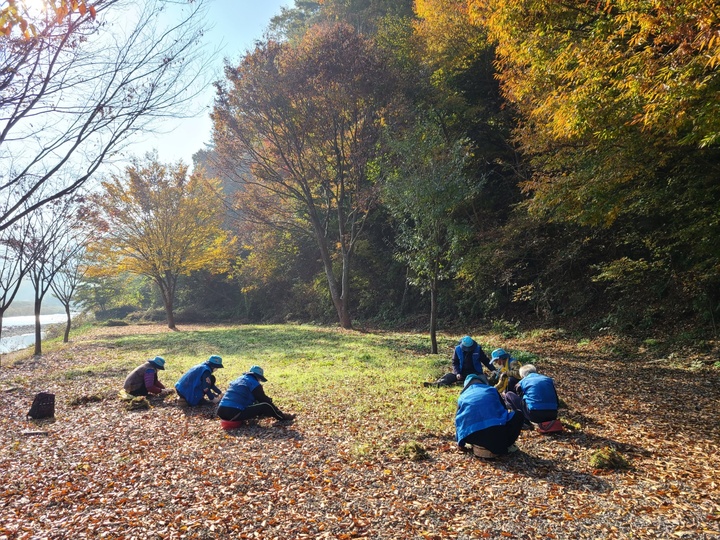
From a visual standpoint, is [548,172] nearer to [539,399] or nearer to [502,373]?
Answer: [502,373]

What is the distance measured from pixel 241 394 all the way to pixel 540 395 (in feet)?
16.0

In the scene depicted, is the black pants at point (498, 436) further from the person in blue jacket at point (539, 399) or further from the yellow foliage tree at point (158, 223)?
the yellow foliage tree at point (158, 223)

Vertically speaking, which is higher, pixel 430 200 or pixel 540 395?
pixel 430 200

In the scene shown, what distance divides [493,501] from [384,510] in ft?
3.75

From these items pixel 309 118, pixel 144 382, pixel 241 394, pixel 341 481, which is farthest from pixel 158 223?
pixel 341 481

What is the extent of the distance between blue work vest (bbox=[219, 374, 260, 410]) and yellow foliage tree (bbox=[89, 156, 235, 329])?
22245mm

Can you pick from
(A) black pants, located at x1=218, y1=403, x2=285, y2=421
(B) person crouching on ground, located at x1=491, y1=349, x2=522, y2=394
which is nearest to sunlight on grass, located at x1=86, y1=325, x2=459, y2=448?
(A) black pants, located at x1=218, y1=403, x2=285, y2=421

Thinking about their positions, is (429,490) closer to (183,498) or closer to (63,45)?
(183,498)

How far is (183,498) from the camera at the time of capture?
4473mm

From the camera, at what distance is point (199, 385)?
8.06 meters

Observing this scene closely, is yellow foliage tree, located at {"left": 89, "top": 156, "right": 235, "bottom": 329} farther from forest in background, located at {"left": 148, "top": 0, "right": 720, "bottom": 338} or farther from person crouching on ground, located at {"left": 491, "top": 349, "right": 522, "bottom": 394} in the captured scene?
person crouching on ground, located at {"left": 491, "top": 349, "right": 522, "bottom": 394}

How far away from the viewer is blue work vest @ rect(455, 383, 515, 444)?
16.6 feet

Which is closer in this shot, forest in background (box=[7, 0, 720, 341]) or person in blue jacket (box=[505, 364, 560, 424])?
person in blue jacket (box=[505, 364, 560, 424])

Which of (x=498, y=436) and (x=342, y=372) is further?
(x=342, y=372)
